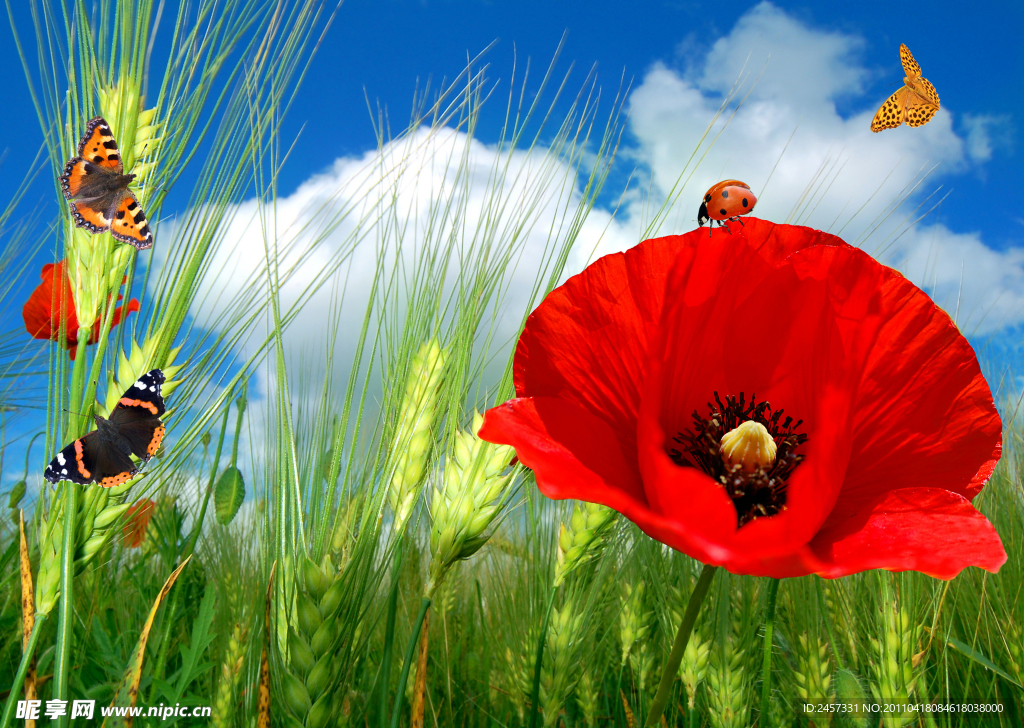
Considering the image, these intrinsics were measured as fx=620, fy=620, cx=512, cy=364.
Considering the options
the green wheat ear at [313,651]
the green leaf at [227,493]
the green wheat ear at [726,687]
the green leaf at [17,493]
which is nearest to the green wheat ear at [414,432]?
the green wheat ear at [313,651]

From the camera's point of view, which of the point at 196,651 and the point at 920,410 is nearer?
the point at 920,410

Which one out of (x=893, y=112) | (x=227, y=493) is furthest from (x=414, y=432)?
(x=893, y=112)

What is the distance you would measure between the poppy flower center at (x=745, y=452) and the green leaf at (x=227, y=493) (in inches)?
61.5

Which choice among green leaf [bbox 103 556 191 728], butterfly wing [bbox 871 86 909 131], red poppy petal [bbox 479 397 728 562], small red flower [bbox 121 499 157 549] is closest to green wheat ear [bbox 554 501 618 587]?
red poppy petal [bbox 479 397 728 562]

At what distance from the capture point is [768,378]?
60 cm

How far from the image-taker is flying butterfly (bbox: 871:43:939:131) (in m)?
1.78

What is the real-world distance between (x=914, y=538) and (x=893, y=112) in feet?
6.02

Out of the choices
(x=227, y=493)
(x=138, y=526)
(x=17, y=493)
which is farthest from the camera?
(x=17, y=493)

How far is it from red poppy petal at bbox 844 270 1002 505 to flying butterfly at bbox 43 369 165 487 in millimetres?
926

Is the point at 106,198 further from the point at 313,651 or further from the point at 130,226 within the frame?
the point at 313,651

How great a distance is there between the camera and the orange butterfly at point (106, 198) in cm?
109

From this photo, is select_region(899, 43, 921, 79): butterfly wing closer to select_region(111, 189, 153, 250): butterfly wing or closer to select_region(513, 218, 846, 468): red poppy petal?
select_region(513, 218, 846, 468): red poppy petal

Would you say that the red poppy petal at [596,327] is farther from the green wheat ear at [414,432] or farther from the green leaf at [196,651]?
the green leaf at [196,651]

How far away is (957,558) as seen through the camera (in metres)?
0.41
